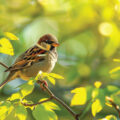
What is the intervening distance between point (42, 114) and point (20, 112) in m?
0.11

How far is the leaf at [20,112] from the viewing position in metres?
1.17

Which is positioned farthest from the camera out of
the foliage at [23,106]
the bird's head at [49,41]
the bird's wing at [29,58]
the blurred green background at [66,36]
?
the blurred green background at [66,36]

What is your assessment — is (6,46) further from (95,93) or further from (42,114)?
(95,93)

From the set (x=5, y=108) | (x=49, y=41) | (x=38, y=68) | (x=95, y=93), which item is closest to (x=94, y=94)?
(x=95, y=93)

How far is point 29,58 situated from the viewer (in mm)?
1849

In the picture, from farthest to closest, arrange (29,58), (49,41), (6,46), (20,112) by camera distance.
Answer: (49,41)
(29,58)
(6,46)
(20,112)

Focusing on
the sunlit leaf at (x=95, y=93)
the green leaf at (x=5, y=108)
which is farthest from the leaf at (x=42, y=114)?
the sunlit leaf at (x=95, y=93)

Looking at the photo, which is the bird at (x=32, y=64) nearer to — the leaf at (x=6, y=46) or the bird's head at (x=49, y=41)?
the bird's head at (x=49, y=41)

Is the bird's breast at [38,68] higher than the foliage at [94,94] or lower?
lower

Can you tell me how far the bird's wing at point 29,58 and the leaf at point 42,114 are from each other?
570 millimetres

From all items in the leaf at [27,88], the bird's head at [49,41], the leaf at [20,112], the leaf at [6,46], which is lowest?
the leaf at [20,112]

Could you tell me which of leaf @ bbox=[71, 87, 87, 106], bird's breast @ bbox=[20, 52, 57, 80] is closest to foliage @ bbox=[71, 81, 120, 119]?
leaf @ bbox=[71, 87, 87, 106]

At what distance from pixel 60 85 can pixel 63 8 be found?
0.91 m

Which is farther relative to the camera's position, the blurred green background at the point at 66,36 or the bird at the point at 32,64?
the blurred green background at the point at 66,36
